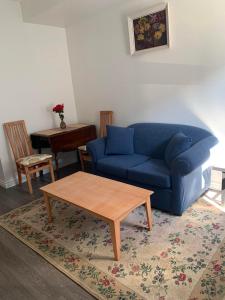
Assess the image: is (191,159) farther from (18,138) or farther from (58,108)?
(18,138)

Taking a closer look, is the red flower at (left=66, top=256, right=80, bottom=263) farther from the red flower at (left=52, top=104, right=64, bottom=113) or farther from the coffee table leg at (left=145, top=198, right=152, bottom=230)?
the red flower at (left=52, top=104, right=64, bottom=113)

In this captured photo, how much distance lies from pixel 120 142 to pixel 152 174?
2.92 ft

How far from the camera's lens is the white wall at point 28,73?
11.3 ft

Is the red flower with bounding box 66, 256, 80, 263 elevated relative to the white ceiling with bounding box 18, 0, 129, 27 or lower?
lower

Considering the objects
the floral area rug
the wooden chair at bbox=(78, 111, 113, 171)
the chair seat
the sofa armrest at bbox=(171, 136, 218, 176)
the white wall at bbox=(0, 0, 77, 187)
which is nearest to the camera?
the floral area rug

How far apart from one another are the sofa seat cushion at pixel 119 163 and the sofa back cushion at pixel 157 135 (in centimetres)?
13

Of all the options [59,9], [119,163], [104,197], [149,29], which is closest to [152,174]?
[119,163]

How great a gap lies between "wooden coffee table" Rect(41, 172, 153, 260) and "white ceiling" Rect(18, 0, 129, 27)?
219cm

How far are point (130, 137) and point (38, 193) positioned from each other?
4.94 feet

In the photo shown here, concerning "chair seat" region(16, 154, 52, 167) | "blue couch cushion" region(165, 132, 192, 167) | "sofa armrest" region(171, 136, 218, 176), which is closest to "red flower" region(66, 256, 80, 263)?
"sofa armrest" region(171, 136, 218, 176)

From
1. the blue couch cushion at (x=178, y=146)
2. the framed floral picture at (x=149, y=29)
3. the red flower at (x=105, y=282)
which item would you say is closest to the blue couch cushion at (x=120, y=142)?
the blue couch cushion at (x=178, y=146)

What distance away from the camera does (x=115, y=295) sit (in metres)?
1.63

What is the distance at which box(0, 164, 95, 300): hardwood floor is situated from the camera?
1.69m

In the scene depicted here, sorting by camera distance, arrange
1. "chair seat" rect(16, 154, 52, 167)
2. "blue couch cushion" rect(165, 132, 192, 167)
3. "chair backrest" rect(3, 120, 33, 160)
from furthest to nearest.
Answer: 1. "chair backrest" rect(3, 120, 33, 160)
2. "chair seat" rect(16, 154, 52, 167)
3. "blue couch cushion" rect(165, 132, 192, 167)
